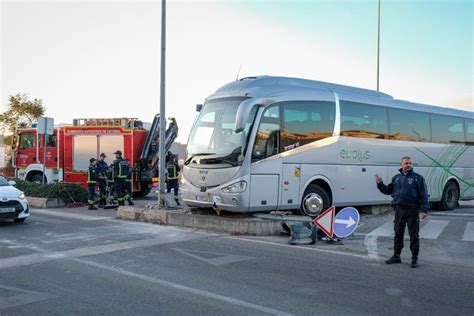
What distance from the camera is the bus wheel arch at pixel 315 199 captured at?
1209cm

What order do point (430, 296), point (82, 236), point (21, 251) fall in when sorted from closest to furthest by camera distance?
1. point (430, 296)
2. point (21, 251)
3. point (82, 236)

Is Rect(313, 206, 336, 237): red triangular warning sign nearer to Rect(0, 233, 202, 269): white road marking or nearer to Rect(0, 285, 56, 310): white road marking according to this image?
Rect(0, 233, 202, 269): white road marking

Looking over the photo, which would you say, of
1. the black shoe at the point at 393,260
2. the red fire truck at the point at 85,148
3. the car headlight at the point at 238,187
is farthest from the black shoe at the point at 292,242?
the red fire truck at the point at 85,148

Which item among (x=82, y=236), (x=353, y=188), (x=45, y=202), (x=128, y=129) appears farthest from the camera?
(x=128, y=129)

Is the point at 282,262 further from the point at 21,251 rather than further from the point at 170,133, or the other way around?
the point at 170,133

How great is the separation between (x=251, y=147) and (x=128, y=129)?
10691 millimetres

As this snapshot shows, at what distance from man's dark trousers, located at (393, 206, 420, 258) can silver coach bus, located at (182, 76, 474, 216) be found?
141 inches

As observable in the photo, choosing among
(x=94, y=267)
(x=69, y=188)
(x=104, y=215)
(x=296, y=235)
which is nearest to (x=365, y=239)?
(x=296, y=235)

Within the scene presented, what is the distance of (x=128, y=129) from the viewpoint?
20.5 m

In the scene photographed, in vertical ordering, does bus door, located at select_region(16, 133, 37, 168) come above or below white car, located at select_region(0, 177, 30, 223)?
above

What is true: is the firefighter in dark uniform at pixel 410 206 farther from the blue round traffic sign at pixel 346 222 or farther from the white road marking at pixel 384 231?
the white road marking at pixel 384 231

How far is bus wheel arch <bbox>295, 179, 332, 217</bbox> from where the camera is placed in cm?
1209

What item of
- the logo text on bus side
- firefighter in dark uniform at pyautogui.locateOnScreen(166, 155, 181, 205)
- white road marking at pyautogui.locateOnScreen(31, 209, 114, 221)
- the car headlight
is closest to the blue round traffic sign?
the car headlight

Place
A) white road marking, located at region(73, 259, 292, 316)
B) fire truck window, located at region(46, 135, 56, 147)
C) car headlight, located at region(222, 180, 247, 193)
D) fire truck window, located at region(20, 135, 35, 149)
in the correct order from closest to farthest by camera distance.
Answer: white road marking, located at region(73, 259, 292, 316)
car headlight, located at region(222, 180, 247, 193)
fire truck window, located at region(46, 135, 56, 147)
fire truck window, located at region(20, 135, 35, 149)
